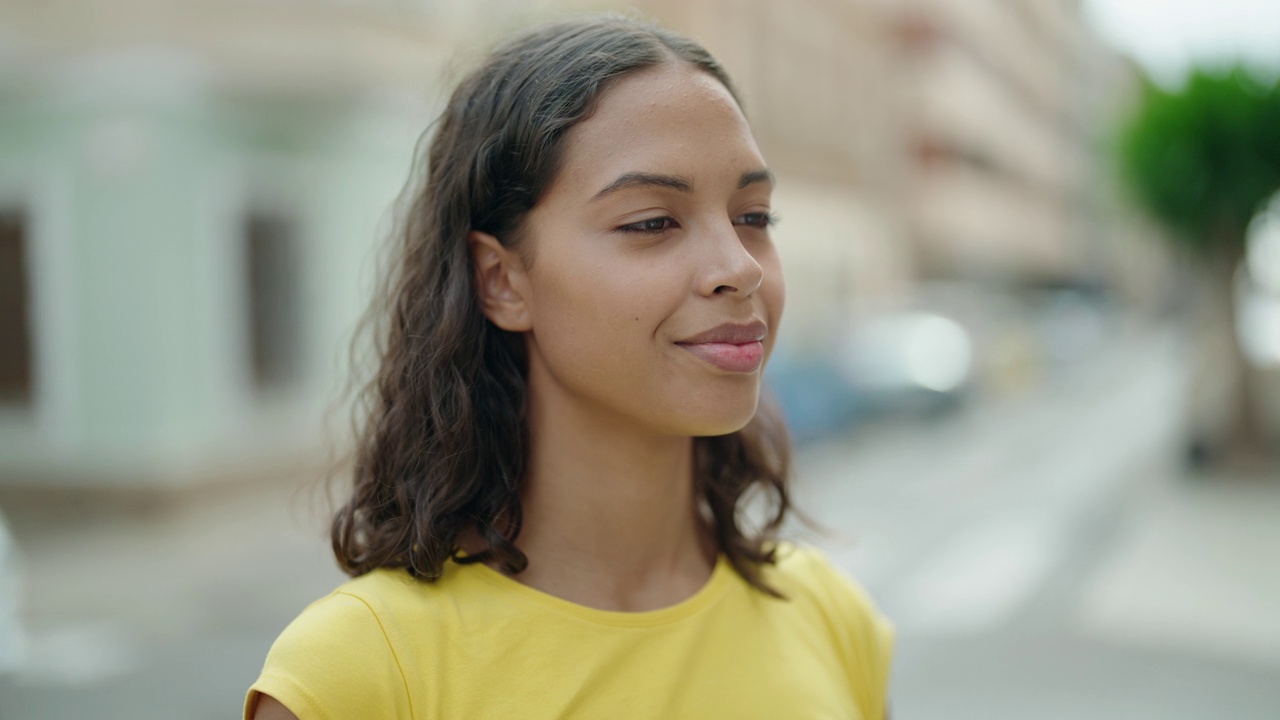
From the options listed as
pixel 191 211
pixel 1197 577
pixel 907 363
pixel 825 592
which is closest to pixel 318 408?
pixel 191 211

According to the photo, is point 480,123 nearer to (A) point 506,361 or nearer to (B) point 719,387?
(A) point 506,361

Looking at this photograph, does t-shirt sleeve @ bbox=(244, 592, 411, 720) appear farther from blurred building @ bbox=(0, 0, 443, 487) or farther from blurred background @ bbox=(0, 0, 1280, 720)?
blurred building @ bbox=(0, 0, 443, 487)

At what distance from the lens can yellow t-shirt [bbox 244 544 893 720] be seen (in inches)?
48.8

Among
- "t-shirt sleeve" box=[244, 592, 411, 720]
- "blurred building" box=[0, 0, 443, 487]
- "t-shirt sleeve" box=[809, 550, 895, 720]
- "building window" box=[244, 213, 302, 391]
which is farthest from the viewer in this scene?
"building window" box=[244, 213, 302, 391]

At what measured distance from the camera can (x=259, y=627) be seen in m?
6.67

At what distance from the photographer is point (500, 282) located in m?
1.50

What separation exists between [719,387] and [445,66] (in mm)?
719

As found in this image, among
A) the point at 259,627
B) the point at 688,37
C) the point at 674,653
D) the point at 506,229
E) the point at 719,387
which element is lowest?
the point at 259,627

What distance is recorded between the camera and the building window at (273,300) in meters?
10.8

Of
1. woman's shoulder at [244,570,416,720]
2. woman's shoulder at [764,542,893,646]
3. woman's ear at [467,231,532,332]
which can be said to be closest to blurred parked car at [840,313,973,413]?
woman's shoulder at [764,542,893,646]

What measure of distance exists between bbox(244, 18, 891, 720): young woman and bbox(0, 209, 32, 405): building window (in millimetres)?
9876

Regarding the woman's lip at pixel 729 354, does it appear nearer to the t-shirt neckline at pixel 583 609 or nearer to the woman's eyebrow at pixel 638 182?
the woman's eyebrow at pixel 638 182

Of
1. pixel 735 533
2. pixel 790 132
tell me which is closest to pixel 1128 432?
A: pixel 790 132

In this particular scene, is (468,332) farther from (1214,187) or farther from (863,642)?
(1214,187)
